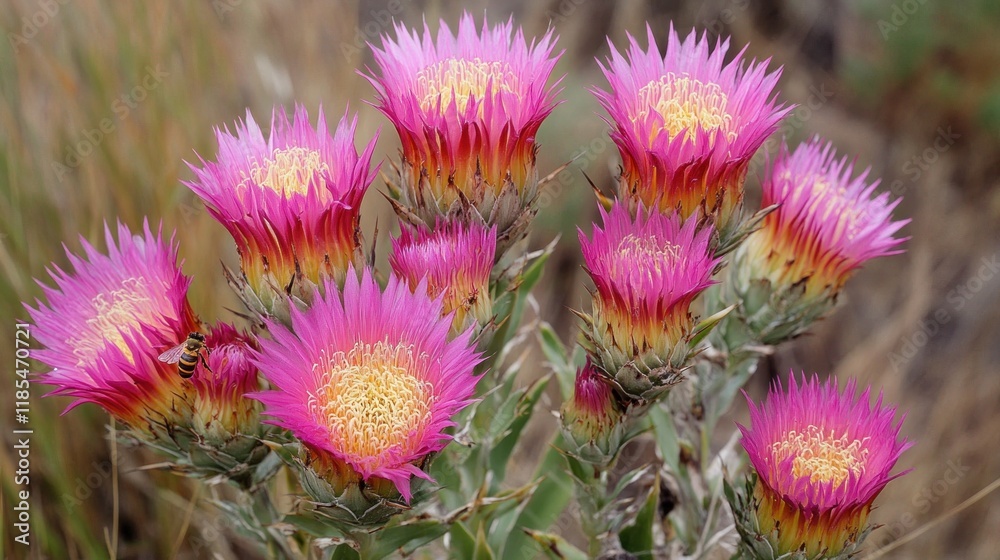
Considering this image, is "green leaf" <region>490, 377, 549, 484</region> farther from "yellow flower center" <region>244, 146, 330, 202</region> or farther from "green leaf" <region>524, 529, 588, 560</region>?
"yellow flower center" <region>244, 146, 330, 202</region>

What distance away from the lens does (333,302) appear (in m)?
1.56

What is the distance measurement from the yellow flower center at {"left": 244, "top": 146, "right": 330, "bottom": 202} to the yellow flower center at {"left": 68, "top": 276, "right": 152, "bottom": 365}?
38 centimetres

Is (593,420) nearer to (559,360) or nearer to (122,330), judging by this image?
(559,360)

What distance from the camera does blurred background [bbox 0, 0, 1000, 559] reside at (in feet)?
9.11

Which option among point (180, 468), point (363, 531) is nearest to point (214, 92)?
point (180, 468)

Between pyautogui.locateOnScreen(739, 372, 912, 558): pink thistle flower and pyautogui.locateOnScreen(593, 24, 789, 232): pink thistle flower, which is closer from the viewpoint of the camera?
pyautogui.locateOnScreen(739, 372, 912, 558): pink thistle flower

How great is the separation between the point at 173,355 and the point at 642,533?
1.20 metres

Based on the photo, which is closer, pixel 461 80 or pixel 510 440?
pixel 461 80
